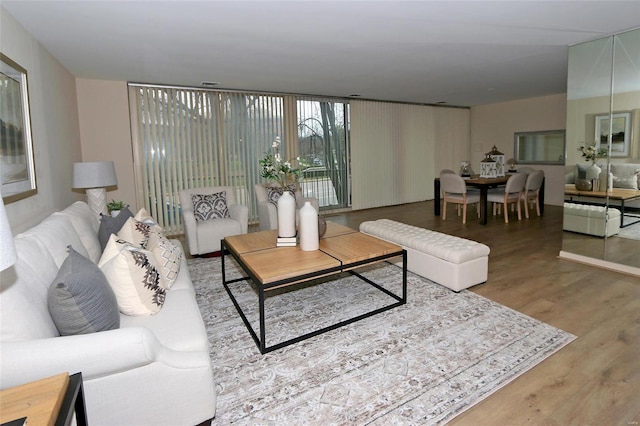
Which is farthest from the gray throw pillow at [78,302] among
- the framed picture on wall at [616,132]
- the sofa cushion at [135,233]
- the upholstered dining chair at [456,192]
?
the upholstered dining chair at [456,192]

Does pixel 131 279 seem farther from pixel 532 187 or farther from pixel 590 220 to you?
pixel 532 187

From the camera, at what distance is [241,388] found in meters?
2.05

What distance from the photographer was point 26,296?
4.80ft

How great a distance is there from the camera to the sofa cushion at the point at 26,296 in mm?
1337

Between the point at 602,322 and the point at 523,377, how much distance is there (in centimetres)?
113

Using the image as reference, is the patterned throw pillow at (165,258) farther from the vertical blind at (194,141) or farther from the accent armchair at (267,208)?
the vertical blind at (194,141)

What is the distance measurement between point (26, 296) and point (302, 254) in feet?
5.82

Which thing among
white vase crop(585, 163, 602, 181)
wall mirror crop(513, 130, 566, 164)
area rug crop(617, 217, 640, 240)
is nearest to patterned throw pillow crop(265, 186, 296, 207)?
white vase crop(585, 163, 602, 181)

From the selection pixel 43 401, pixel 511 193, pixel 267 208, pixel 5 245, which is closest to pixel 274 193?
pixel 267 208

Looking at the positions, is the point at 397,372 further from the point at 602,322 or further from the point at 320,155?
the point at 320,155

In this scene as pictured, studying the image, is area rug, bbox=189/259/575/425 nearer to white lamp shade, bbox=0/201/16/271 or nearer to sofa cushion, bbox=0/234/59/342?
sofa cushion, bbox=0/234/59/342

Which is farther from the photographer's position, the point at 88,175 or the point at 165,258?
the point at 88,175

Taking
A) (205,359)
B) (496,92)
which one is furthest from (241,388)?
(496,92)

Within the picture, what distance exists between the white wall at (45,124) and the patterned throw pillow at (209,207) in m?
1.42
